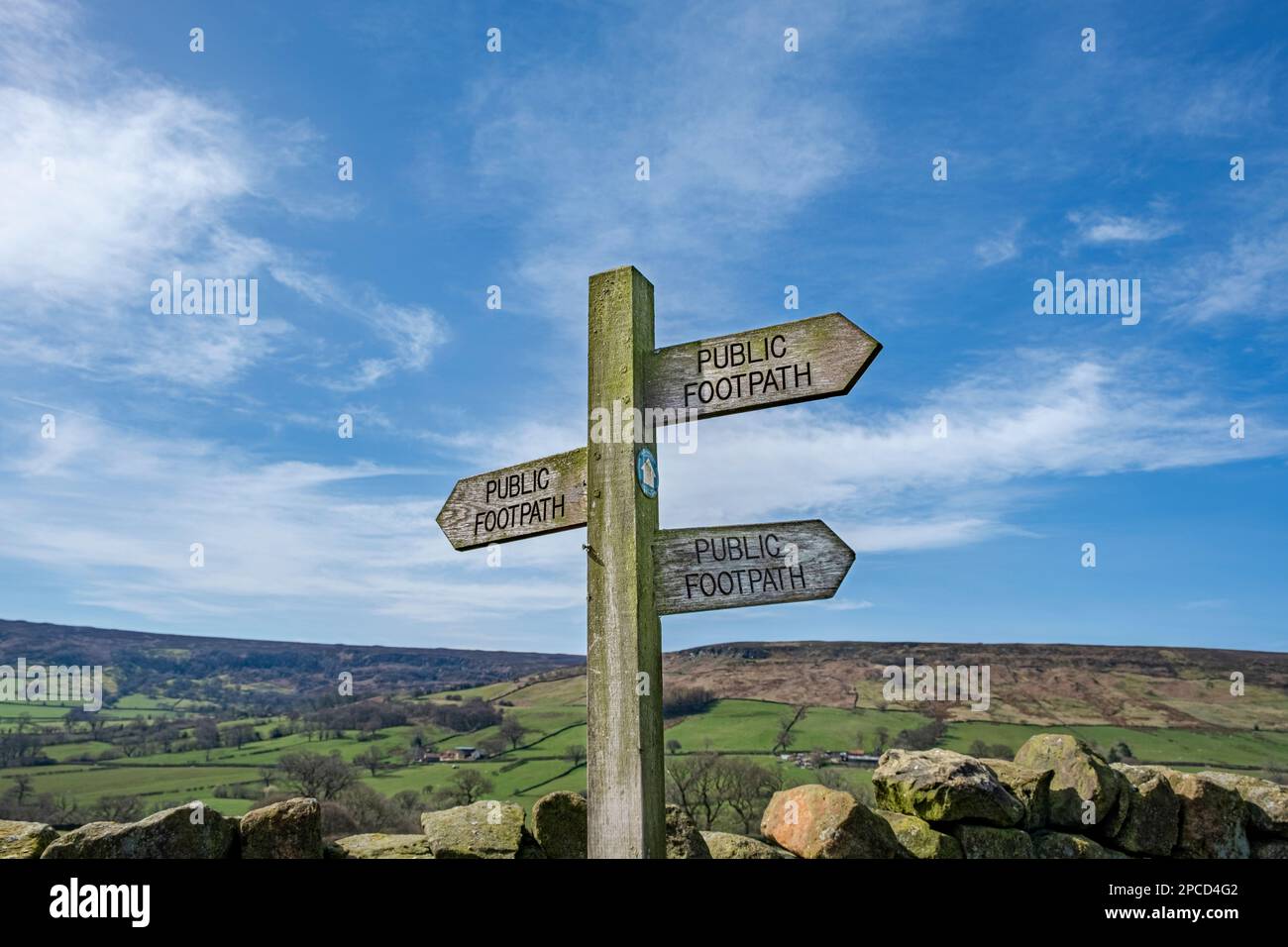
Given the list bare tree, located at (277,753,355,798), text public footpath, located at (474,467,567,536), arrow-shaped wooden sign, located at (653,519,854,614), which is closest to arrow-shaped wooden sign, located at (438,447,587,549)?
text public footpath, located at (474,467,567,536)

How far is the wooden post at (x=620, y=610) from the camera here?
446 cm

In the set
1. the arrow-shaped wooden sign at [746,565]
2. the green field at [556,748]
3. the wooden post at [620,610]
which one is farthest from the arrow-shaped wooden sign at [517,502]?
the green field at [556,748]

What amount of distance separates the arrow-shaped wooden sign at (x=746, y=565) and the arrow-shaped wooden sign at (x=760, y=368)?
0.73 metres

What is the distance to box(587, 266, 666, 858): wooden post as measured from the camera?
4457 millimetres

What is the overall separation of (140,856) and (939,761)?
216 inches

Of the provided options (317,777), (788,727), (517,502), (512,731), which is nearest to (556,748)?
(512,731)

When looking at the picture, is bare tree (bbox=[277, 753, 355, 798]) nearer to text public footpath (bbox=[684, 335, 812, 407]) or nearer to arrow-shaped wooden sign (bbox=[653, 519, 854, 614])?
arrow-shaped wooden sign (bbox=[653, 519, 854, 614])

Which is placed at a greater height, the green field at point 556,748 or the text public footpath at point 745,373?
the text public footpath at point 745,373

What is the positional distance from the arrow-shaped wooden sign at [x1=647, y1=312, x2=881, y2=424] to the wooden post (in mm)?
198

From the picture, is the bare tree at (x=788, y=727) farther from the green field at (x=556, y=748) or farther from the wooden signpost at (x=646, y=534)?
the wooden signpost at (x=646, y=534)

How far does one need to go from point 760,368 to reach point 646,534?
1.16 metres

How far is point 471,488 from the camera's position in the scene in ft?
18.5
